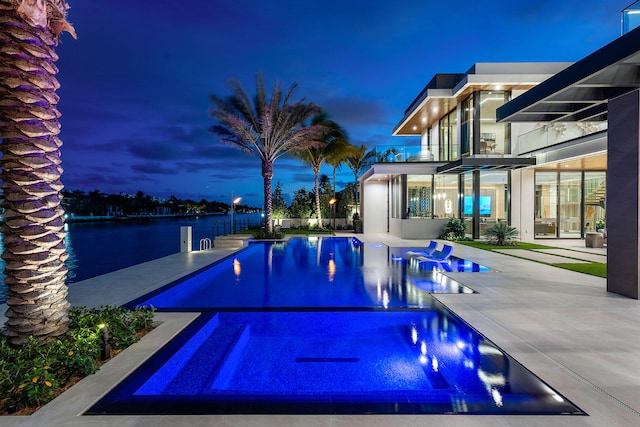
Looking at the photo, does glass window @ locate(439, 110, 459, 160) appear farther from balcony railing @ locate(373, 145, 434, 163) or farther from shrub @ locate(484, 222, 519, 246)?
shrub @ locate(484, 222, 519, 246)

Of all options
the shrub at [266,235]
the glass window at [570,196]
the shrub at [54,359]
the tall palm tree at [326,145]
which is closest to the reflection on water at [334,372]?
the shrub at [54,359]

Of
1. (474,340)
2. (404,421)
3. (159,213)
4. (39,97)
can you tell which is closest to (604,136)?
(474,340)

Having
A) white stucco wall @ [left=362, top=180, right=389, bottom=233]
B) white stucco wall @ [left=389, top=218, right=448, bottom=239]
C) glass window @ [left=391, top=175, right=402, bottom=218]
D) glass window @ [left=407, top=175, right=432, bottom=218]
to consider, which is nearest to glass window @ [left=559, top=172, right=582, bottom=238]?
white stucco wall @ [left=389, top=218, right=448, bottom=239]

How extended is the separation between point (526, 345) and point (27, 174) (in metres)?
6.70

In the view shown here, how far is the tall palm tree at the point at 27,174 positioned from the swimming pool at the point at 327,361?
57.4 inches

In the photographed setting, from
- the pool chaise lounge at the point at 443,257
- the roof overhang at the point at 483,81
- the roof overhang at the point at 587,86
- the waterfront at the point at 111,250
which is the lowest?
the waterfront at the point at 111,250

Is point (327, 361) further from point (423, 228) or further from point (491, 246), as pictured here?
point (423, 228)

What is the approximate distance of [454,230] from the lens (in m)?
19.2

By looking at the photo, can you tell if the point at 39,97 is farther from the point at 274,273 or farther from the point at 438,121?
the point at 438,121

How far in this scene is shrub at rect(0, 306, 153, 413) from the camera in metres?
3.04

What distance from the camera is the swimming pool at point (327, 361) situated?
3240 millimetres

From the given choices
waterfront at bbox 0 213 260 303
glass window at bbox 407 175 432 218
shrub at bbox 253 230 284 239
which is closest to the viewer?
waterfront at bbox 0 213 260 303

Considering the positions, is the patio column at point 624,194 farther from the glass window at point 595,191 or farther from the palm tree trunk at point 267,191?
the palm tree trunk at point 267,191

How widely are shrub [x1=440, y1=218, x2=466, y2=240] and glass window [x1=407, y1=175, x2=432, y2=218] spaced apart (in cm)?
195
